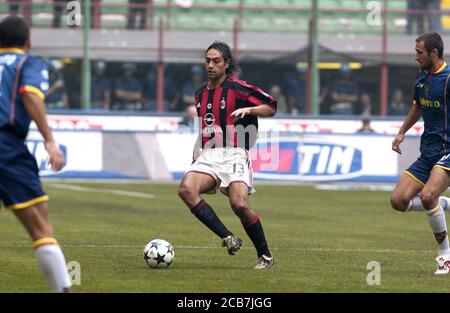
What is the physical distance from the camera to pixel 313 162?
26.9m

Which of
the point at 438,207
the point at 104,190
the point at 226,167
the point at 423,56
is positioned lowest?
the point at 104,190

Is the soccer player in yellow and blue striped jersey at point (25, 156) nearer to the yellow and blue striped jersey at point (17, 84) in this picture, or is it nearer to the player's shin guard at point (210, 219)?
the yellow and blue striped jersey at point (17, 84)

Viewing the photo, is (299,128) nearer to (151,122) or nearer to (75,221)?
(151,122)

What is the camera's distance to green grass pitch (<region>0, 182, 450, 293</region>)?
10242 millimetres

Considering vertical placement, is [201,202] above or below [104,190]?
above

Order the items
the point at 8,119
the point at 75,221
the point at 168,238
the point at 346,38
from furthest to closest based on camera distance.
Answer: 1. the point at 346,38
2. the point at 75,221
3. the point at 168,238
4. the point at 8,119

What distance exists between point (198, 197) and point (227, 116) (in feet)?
2.97

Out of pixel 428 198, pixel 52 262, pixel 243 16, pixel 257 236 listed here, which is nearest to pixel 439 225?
pixel 428 198

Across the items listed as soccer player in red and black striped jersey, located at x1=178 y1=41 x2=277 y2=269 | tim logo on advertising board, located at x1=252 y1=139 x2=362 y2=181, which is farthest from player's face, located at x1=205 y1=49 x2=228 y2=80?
tim logo on advertising board, located at x1=252 y1=139 x2=362 y2=181

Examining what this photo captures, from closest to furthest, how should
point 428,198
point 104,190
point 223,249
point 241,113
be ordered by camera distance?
point 241,113 → point 428,198 → point 223,249 → point 104,190

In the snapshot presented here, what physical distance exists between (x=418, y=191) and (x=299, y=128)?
55.7 ft

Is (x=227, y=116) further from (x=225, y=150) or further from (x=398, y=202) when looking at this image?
(x=398, y=202)

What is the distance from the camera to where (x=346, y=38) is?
32.5 metres

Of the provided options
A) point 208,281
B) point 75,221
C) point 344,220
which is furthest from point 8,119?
point 344,220
